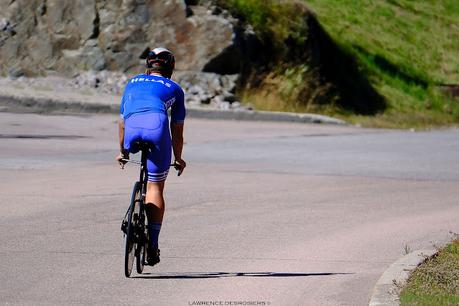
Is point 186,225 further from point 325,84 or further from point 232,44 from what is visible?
point 325,84

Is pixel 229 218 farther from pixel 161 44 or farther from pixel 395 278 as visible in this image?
pixel 161 44

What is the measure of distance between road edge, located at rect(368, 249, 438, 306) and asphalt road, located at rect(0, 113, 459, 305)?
0.54ft

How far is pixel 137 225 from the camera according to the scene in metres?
8.95

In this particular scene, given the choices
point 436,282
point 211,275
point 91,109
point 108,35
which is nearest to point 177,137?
point 211,275

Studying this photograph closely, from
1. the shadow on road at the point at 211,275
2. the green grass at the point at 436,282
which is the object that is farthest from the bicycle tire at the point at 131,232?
the green grass at the point at 436,282

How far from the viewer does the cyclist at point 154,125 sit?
9.07 m

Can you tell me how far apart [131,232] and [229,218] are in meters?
4.20

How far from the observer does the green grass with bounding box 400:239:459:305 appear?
8.06 m

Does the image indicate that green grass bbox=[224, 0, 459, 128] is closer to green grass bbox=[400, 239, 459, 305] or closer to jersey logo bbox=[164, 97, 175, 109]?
green grass bbox=[400, 239, 459, 305]

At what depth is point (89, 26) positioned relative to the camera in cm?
3234

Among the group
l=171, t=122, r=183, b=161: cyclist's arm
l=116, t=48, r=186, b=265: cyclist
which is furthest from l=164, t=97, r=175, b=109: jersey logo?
l=171, t=122, r=183, b=161: cyclist's arm

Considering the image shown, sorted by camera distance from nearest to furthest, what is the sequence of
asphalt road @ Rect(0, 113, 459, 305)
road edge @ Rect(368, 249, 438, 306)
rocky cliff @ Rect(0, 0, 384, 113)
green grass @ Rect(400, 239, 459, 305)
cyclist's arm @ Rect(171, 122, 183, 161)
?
green grass @ Rect(400, 239, 459, 305)
road edge @ Rect(368, 249, 438, 306)
asphalt road @ Rect(0, 113, 459, 305)
cyclist's arm @ Rect(171, 122, 183, 161)
rocky cliff @ Rect(0, 0, 384, 113)

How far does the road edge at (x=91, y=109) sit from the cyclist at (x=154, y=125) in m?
18.1

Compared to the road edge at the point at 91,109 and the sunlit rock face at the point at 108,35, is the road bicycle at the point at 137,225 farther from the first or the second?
the sunlit rock face at the point at 108,35
